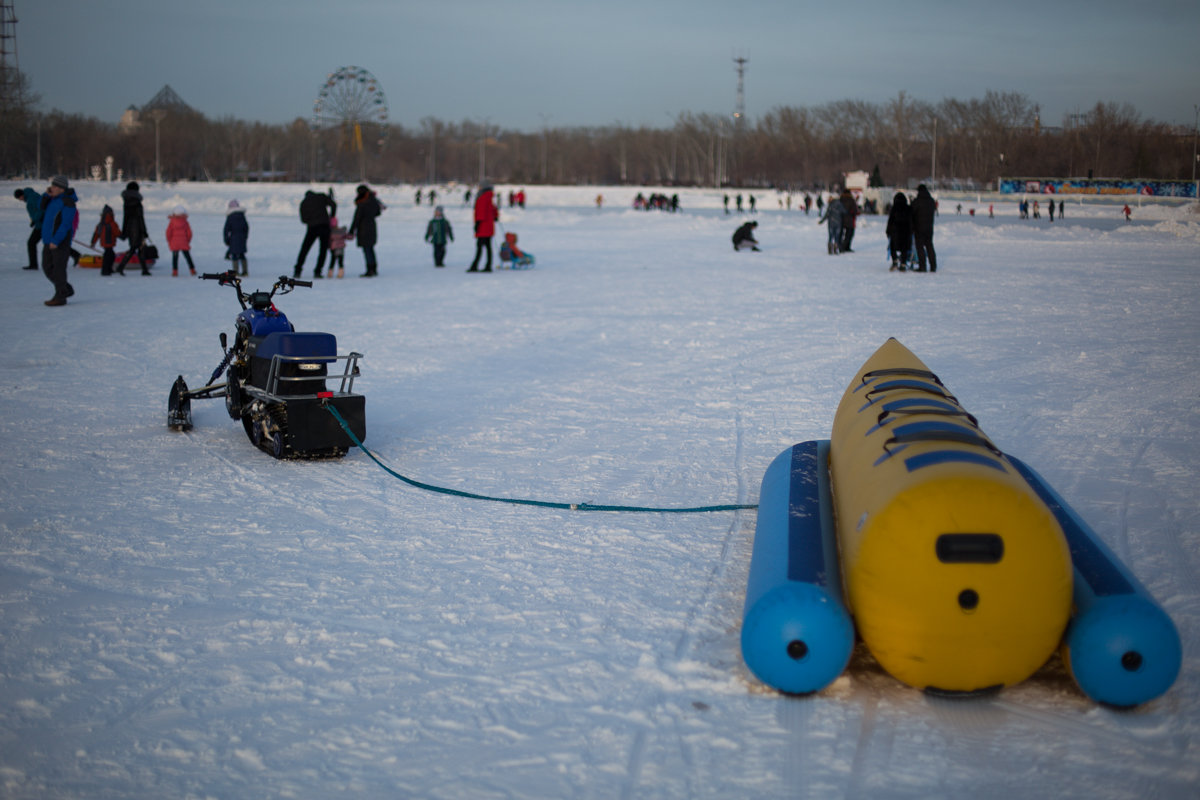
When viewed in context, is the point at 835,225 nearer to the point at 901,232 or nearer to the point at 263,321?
the point at 901,232

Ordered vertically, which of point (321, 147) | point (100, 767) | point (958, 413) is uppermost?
point (321, 147)

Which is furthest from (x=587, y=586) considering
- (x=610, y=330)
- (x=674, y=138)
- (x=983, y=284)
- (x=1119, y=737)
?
(x=674, y=138)

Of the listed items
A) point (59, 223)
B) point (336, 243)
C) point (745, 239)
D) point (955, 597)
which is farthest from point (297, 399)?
point (745, 239)

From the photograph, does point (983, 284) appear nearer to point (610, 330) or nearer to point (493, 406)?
point (610, 330)

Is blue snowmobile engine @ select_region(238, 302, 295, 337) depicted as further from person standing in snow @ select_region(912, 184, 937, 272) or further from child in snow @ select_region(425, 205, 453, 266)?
person standing in snow @ select_region(912, 184, 937, 272)

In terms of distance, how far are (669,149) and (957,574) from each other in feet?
409

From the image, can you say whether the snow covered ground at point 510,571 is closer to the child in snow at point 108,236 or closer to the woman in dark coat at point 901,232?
the child in snow at point 108,236

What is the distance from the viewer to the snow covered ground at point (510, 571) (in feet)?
8.95

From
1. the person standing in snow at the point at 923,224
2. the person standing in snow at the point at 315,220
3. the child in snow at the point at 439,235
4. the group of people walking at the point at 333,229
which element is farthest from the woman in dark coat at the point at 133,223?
the person standing in snow at the point at 923,224

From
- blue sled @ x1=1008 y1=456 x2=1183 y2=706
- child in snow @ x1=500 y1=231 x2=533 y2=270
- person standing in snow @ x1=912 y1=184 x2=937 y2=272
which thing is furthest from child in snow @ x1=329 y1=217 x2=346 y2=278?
blue sled @ x1=1008 y1=456 x2=1183 y2=706

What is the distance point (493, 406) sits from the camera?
7.36m

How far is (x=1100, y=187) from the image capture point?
200ft

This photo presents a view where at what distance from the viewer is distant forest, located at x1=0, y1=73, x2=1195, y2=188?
81812mm

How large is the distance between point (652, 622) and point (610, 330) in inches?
291
